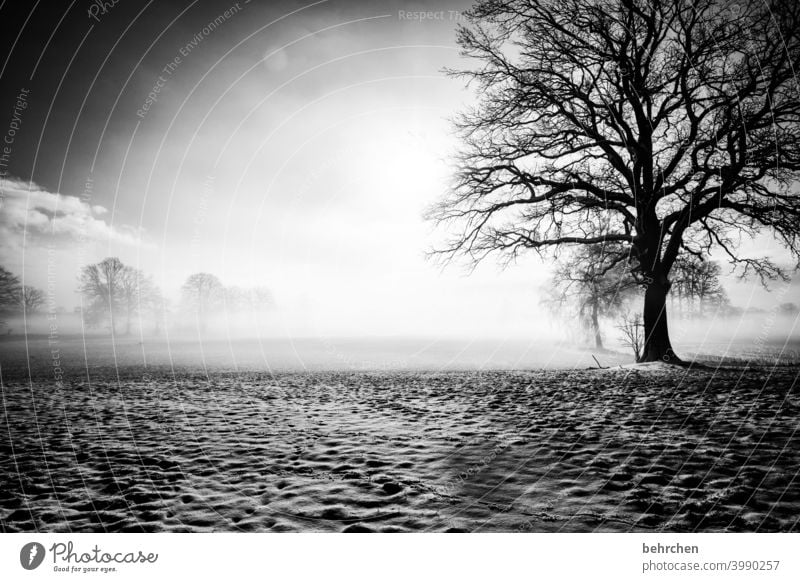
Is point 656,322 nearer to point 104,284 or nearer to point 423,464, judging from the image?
point 423,464

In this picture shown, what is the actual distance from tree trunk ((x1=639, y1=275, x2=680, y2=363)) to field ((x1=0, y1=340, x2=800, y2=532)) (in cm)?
646

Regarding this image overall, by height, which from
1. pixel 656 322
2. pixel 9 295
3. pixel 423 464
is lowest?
pixel 423 464

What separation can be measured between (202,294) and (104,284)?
776 inches

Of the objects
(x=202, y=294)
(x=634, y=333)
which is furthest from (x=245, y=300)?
(x=634, y=333)

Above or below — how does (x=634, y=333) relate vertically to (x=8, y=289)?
below

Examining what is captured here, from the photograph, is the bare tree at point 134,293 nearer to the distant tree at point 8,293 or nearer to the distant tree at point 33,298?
the distant tree at point 33,298

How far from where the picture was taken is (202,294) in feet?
234

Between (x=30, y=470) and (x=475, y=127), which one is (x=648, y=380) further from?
(x=30, y=470)

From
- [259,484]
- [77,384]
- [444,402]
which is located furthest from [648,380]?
[77,384]

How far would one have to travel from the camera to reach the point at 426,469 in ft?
15.2
